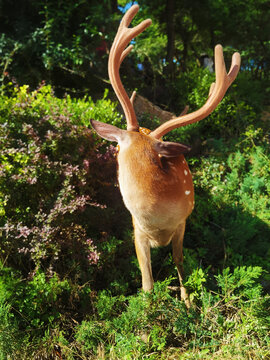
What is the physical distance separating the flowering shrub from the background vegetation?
12 mm

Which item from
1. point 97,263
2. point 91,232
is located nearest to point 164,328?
point 97,263

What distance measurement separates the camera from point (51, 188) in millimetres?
2463

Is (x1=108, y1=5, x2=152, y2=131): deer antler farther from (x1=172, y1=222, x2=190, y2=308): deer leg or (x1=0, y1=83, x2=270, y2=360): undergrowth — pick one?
(x1=0, y1=83, x2=270, y2=360): undergrowth

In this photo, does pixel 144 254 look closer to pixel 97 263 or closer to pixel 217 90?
pixel 97 263

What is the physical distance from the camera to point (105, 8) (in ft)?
13.8

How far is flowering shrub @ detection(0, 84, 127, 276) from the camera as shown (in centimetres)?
224

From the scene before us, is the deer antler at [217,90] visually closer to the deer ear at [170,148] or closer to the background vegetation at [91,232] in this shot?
the deer ear at [170,148]

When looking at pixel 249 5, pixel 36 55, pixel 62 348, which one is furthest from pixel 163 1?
pixel 62 348

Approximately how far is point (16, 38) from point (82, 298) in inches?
147

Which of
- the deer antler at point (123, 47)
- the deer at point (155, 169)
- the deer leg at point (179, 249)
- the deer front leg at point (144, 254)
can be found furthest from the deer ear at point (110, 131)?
the deer leg at point (179, 249)

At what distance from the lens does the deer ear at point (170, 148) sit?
1418mm

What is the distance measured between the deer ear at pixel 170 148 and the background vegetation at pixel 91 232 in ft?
2.94

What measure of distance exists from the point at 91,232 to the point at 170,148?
4.78 ft

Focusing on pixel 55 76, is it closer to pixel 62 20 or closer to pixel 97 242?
pixel 62 20
